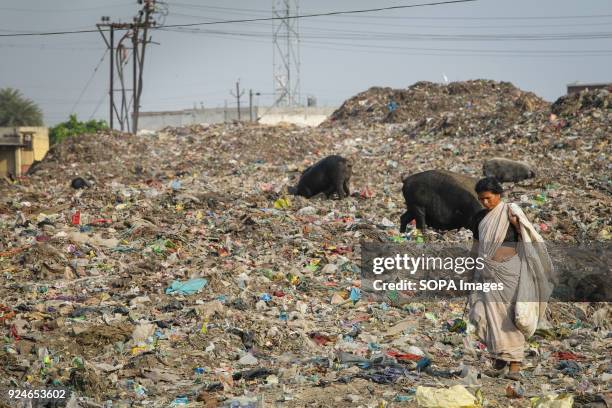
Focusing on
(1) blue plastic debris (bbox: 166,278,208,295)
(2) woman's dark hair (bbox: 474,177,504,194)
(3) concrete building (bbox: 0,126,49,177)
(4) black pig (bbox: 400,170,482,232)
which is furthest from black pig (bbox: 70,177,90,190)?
(3) concrete building (bbox: 0,126,49,177)

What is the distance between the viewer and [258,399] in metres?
5.29

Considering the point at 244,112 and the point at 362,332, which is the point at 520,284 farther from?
the point at 244,112

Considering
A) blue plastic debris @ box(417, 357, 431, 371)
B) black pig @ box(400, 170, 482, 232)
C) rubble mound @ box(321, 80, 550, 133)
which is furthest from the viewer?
rubble mound @ box(321, 80, 550, 133)

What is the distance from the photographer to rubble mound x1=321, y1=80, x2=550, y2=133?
87.6 ft

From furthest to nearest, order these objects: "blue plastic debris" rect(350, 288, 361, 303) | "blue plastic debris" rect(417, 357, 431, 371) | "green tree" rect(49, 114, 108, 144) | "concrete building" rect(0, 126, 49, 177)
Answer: "green tree" rect(49, 114, 108, 144)
"concrete building" rect(0, 126, 49, 177)
"blue plastic debris" rect(350, 288, 361, 303)
"blue plastic debris" rect(417, 357, 431, 371)

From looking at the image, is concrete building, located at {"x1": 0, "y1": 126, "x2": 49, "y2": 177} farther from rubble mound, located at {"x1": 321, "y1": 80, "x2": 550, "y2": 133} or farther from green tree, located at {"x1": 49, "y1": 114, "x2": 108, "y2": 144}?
rubble mound, located at {"x1": 321, "y1": 80, "x2": 550, "y2": 133}

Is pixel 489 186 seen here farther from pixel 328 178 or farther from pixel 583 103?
pixel 583 103

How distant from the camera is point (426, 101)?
28500 mm

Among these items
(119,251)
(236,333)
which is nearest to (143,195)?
(119,251)

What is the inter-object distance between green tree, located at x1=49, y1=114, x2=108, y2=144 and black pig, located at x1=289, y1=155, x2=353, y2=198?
2774 cm

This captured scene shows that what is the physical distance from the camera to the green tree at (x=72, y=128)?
1619 inches

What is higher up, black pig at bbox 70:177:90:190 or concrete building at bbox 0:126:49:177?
concrete building at bbox 0:126:49:177

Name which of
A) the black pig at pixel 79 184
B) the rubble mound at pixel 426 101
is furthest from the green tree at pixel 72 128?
the black pig at pixel 79 184

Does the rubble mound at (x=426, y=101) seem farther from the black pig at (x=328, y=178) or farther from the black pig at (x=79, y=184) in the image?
the black pig at (x=79, y=184)
